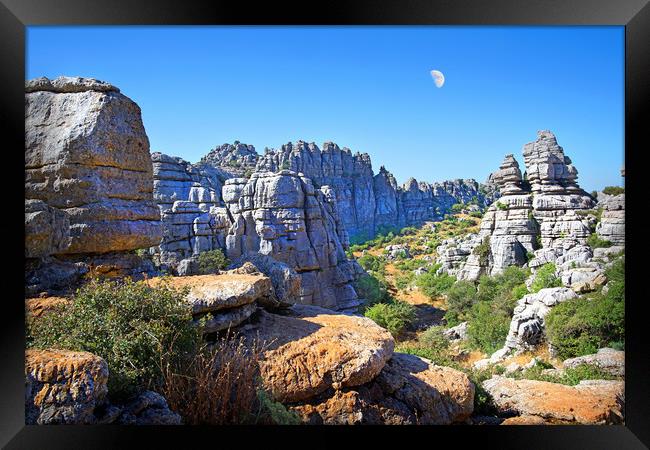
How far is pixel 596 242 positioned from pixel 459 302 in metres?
7.15

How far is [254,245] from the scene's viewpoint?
1817cm

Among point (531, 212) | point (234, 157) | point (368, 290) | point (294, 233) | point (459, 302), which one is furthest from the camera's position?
point (234, 157)

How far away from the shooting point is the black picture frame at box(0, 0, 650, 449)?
404cm

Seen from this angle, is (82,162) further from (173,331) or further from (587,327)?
(587,327)

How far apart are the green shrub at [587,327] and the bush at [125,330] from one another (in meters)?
9.64

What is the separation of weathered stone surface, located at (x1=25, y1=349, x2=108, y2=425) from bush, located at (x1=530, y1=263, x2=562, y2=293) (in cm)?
1609

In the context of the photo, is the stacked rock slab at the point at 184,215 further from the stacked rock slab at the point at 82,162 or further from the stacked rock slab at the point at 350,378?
the stacked rock slab at the point at 350,378

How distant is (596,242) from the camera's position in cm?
1977

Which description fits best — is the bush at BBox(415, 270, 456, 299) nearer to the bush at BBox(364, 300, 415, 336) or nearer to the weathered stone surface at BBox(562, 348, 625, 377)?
the bush at BBox(364, 300, 415, 336)

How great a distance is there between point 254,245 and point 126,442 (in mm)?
14612

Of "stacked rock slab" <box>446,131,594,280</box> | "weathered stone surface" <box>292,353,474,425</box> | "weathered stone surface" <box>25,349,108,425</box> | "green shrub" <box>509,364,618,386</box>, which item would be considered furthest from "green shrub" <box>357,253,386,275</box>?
"weathered stone surface" <box>25,349,108,425</box>

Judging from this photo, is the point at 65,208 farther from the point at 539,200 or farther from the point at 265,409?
the point at 539,200

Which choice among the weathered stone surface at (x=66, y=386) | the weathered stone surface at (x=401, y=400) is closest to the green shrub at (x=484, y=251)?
the weathered stone surface at (x=401, y=400)

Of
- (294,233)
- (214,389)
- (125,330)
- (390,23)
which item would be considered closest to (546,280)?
(294,233)
